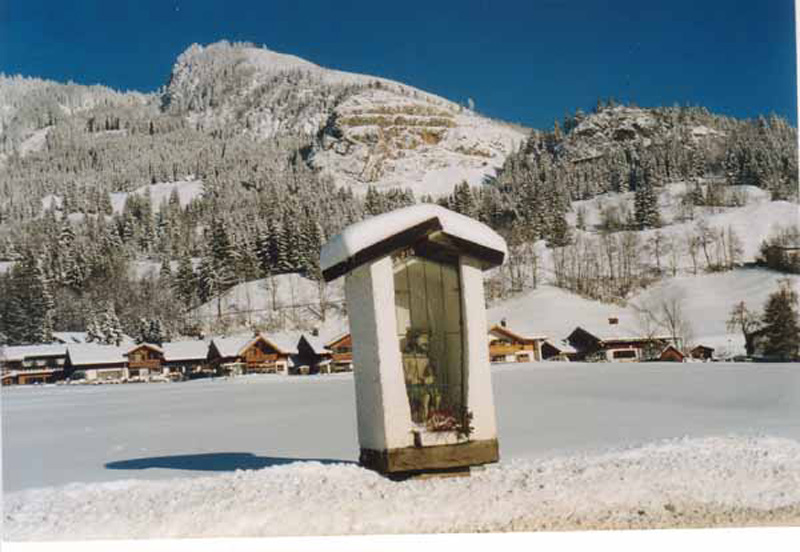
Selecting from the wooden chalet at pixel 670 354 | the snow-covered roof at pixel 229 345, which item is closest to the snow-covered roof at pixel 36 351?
the snow-covered roof at pixel 229 345

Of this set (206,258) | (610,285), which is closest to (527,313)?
(610,285)

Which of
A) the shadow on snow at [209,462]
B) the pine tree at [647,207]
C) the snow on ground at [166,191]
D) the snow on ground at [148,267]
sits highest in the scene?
the snow on ground at [166,191]

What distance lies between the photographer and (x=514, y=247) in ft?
111

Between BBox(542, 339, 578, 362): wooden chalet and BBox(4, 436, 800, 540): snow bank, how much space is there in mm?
25527

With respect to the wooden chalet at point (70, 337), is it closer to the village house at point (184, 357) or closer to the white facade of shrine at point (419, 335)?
the village house at point (184, 357)

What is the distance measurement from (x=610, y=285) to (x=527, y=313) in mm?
7400

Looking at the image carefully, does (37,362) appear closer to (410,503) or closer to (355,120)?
(410,503)

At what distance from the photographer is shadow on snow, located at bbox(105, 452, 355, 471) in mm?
5543

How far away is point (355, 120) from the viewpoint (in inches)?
4144

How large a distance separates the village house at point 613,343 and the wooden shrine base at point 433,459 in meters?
24.4

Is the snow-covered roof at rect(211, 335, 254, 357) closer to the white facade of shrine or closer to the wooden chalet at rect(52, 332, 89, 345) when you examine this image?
the wooden chalet at rect(52, 332, 89, 345)

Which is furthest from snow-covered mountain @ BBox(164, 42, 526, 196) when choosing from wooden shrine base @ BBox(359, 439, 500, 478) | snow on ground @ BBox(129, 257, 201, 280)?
wooden shrine base @ BBox(359, 439, 500, 478)

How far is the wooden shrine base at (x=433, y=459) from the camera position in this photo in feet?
14.3

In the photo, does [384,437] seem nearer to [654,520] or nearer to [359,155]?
[654,520]
